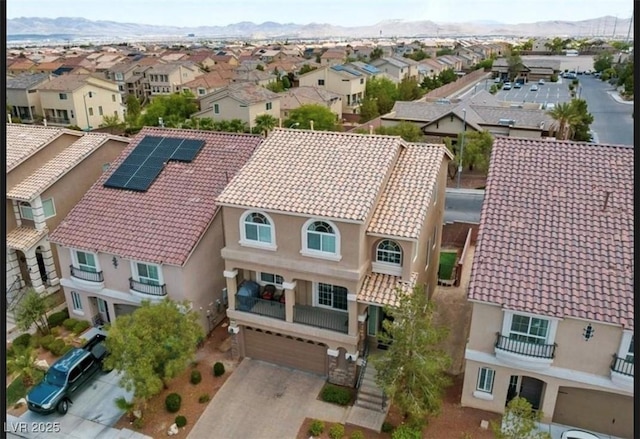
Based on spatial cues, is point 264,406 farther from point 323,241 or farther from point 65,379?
point 65,379

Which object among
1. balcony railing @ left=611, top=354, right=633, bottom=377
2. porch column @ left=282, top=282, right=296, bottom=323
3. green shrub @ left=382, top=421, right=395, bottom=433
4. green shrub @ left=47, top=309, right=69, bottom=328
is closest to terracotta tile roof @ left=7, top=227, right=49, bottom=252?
green shrub @ left=47, top=309, right=69, bottom=328

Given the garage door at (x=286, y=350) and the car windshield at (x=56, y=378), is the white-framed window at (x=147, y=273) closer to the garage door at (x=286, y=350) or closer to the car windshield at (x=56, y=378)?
the garage door at (x=286, y=350)

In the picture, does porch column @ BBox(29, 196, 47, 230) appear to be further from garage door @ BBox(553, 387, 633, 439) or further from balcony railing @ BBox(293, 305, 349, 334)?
garage door @ BBox(553, 387, 633, 439)

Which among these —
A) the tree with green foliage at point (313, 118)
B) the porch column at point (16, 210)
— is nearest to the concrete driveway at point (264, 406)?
the porch column at point (16, 210)

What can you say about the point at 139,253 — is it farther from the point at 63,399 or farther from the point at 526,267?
the point at 526,267

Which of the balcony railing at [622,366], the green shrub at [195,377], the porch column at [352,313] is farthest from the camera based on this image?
the green shrub at [195,377]
